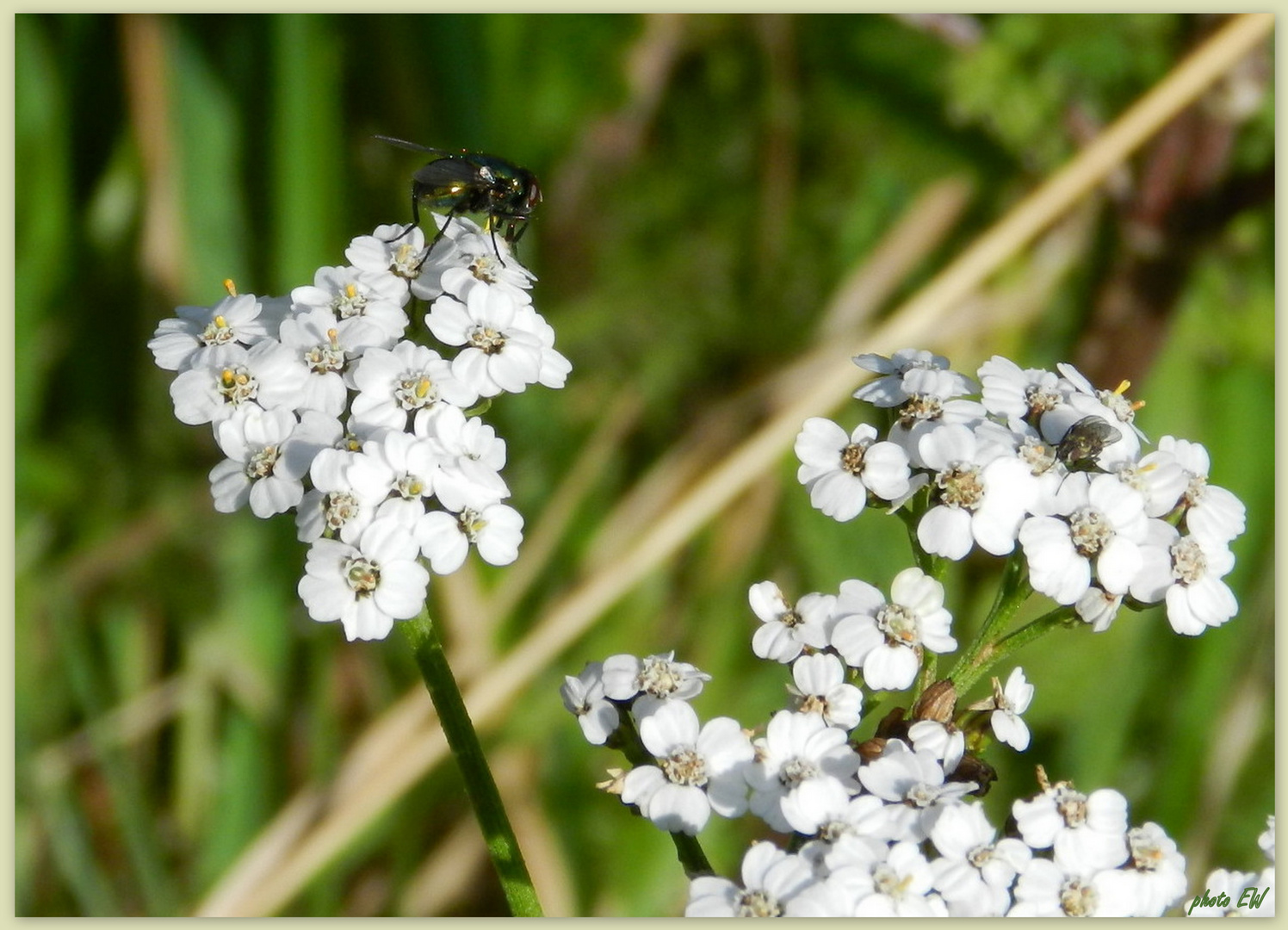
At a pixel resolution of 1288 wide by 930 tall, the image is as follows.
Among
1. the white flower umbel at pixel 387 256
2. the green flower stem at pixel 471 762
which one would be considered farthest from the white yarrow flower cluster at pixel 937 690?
the white flower umbel at pixel 387 256

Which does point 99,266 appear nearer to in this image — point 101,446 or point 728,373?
point 101,446

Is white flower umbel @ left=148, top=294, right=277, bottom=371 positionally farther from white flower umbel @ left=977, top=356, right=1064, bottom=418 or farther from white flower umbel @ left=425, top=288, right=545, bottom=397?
white flower umbel @ left=977, top=356, right=1064, bottom=418

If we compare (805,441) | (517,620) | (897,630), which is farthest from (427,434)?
(517,620)

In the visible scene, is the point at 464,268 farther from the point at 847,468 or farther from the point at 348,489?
the point at 847,468

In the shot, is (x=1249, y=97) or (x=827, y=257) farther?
(x=827, y=257)

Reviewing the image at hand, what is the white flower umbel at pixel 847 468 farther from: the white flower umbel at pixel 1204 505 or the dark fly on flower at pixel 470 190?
the dark fly on flower at pixel 470 190
